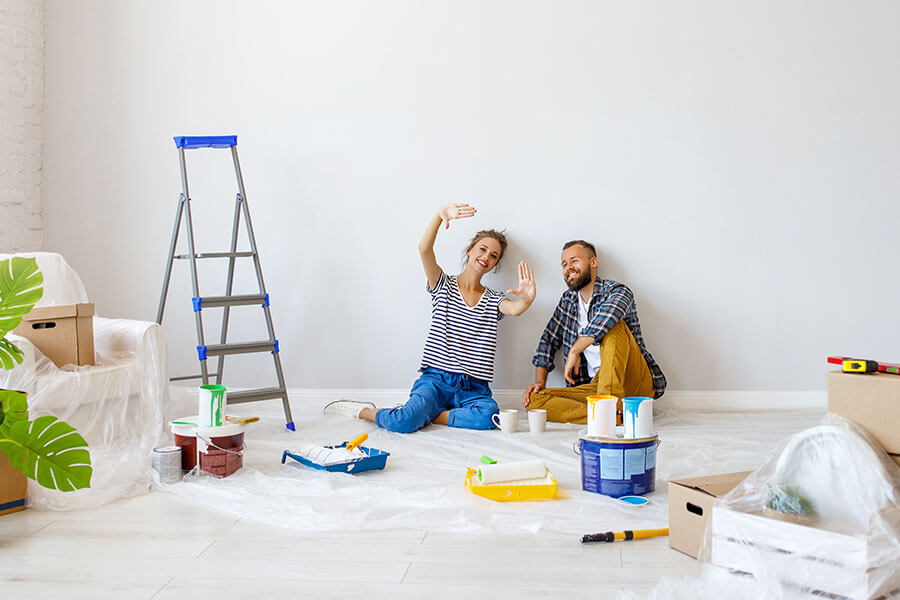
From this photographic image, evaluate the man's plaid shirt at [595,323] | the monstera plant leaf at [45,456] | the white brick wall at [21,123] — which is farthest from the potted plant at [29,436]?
the man's plaid shirt at [595,323]

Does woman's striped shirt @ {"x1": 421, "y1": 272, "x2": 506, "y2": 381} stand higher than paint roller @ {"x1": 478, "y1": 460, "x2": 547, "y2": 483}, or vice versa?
woman's striped shirt @ {"x1": 421, "y1": 272, "x2": 506, "y2": 381}

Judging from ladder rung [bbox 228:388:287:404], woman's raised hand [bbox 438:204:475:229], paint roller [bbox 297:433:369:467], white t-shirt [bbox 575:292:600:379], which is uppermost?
woman's raised hand [bbox 438:204:475:229]

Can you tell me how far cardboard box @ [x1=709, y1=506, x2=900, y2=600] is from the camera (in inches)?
58.5

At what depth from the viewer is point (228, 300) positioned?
140 inches

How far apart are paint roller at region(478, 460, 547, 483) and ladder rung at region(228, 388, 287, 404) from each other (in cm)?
143

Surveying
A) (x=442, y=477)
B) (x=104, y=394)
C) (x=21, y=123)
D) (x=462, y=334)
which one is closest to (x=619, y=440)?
(x=442, y=477)

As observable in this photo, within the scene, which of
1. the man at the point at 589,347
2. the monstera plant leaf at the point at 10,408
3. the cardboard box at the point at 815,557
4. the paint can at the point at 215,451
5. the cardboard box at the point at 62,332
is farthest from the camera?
the man at the point at 589,347

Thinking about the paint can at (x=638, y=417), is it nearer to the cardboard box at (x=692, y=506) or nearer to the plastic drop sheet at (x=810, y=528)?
the cardboard box at (x=692, y=506)

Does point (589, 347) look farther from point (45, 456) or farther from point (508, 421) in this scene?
point (45, 456)

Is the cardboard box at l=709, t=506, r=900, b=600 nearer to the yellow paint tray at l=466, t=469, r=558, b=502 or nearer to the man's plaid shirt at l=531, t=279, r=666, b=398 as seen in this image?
the yellow paint tray at l=466, t=469, r=558, b=502

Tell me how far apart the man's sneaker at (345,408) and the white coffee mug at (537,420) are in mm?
813

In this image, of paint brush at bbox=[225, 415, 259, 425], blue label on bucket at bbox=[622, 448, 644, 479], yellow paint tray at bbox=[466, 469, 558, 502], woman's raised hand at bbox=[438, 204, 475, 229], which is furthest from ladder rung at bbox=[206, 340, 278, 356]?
blue label on bucket at bbox=[622, 448, 644, 479]

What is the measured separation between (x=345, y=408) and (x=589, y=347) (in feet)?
3.98

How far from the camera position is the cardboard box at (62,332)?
2797 mm
